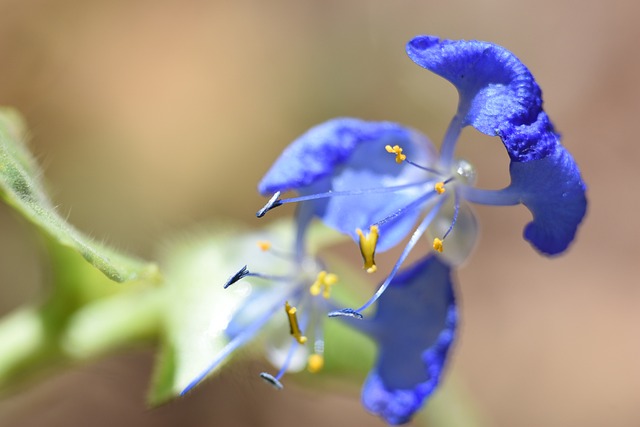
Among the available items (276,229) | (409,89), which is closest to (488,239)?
(409,89)

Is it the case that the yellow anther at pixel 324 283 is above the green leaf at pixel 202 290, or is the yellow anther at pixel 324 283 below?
above

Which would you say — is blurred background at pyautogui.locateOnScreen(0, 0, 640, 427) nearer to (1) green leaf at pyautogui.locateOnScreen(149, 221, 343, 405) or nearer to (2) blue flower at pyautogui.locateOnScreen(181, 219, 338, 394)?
(1) green leaf at pyautogui.locateOnScreen(149, 221, 343, 405)

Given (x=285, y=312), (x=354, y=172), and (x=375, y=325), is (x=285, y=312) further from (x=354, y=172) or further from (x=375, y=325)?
(x=354, y=172)

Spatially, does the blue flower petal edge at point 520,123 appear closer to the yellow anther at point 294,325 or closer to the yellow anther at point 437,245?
the yellow anther at point 437,245

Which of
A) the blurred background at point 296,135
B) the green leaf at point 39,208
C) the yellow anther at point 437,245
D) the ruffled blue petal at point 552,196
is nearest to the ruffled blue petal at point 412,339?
the yellow anther at point 437,245

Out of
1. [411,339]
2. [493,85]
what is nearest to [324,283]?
[411,339]
